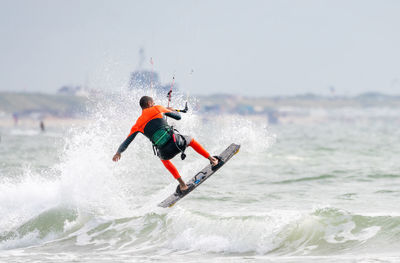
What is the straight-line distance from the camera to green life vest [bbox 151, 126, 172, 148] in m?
9.96

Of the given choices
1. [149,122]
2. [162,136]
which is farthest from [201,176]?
[149,122]

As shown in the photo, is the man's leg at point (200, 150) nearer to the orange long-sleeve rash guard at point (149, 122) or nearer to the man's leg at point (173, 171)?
the man's leg at point (173, 171)

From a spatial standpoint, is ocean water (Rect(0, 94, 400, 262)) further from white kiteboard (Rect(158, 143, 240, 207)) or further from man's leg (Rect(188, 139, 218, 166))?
man's leg (Rect(188, 139, 218, 166))

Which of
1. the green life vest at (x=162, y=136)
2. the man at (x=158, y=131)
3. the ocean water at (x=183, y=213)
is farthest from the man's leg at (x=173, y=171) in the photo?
the ocean water at (x=183, y=213)

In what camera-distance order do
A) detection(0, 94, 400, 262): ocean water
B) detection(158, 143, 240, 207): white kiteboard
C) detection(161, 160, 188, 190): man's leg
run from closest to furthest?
→ detection(0, 94, 400, 262): ocean water, detection(161, 160, 188, 190): man's leg, detection(158, 143, 240, 207): white kiteboard

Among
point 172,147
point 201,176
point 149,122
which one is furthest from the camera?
point 201,176

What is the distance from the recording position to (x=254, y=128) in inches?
565

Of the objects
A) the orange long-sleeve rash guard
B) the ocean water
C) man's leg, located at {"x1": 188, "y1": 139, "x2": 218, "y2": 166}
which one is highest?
the orange long-sleeve rash guard

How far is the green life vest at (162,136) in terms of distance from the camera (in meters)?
9.96

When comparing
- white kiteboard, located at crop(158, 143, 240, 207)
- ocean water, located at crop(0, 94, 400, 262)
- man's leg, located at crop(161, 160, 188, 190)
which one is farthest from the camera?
white kiteboard, located at crop(158, 143, 240, 207)

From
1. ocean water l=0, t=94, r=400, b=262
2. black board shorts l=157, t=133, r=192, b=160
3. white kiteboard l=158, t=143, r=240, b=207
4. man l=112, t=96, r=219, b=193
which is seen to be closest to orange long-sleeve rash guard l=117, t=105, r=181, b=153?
man l=112, t=96, r=219, b=193

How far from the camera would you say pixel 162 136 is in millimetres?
9977

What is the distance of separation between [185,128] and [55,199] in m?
3.74

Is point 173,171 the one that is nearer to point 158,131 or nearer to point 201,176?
point 158,131
